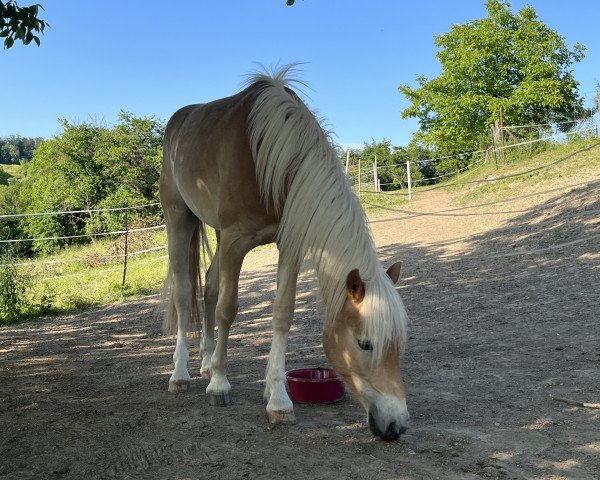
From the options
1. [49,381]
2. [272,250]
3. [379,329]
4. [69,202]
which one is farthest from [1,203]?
[379,329]

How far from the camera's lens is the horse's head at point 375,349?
225 centimetres

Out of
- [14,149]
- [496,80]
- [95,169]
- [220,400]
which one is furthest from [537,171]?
[14,149]

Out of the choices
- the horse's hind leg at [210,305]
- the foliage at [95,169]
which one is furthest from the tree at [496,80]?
the horse's hind leg at [210,305]

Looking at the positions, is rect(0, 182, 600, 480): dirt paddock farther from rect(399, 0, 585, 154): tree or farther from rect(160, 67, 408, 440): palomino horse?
rect(399, 0, 585, 154): tree

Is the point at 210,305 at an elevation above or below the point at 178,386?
above

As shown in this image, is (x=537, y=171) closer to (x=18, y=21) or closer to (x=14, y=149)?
(x=18, y=21)

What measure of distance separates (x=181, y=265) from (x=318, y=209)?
1.62 metres

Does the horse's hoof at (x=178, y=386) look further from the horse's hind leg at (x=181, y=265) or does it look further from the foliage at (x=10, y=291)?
the foliage at (x=10, y=291)

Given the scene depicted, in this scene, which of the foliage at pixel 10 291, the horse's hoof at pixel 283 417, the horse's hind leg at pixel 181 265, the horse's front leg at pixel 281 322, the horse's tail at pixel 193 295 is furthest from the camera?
the foliage at pixel 10 291

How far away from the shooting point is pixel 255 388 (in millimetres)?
3426

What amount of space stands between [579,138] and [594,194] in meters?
8.44

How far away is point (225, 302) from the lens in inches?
119

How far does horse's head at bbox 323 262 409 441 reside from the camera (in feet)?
7.39

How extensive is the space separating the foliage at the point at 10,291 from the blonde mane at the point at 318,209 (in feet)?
18.5
